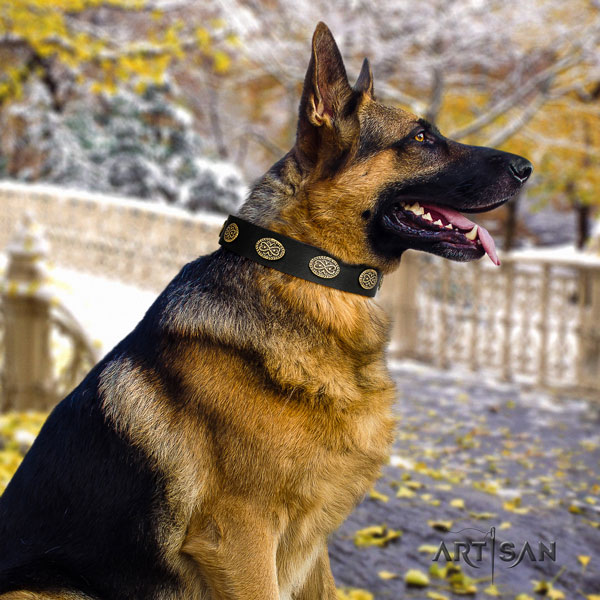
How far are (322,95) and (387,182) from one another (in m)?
0.37

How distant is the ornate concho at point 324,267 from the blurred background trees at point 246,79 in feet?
27.0

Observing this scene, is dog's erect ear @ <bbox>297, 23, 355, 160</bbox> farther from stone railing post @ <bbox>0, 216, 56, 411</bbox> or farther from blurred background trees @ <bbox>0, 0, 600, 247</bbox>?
blurred background trees @ <bbox>0, 0, 600, 247</bbox>

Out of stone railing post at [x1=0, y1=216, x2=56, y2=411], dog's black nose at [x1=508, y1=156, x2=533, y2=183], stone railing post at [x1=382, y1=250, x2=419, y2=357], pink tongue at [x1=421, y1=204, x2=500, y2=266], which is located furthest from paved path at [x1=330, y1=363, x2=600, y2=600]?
stone railing post at [x1=0, y1=216, x2=56, y2=411]

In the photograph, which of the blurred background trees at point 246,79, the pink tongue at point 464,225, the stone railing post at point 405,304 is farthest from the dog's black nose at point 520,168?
the blurred background trees at point 246,79

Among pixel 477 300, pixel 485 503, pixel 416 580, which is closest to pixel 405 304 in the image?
pixel 477 300

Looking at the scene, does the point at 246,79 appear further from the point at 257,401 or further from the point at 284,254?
the point at 257,401

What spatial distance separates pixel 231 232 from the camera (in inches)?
90.3

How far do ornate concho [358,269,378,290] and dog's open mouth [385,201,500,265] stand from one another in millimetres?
182

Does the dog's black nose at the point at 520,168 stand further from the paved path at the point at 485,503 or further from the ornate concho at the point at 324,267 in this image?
the paved path at the point at 485,503

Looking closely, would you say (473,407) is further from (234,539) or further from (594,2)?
(594,2)

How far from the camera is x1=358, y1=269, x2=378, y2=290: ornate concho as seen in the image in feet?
7.82

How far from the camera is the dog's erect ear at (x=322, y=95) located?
2156 millimetres

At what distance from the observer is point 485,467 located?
559 centimetres

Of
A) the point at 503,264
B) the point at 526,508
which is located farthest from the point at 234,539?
the point at 503,264
